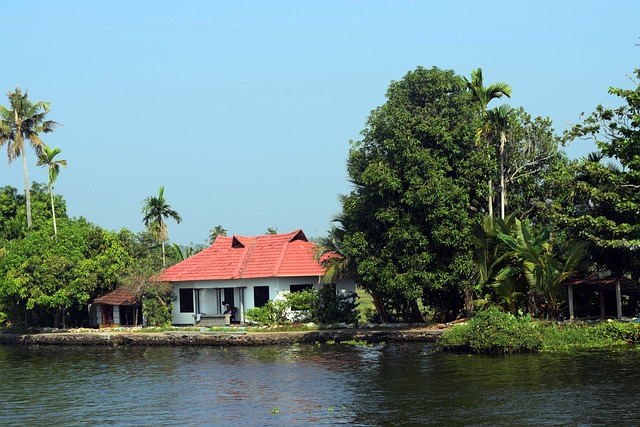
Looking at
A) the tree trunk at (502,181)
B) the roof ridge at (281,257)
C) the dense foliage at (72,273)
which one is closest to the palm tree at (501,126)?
the tree trunk at (502,181)

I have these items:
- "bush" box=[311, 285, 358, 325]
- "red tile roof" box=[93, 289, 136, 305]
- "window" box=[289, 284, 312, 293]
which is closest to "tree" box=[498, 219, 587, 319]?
"bush" box=[311, 285, 358, 325]

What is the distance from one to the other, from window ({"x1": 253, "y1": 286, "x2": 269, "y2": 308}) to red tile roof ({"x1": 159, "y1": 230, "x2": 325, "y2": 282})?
1045 millimetres

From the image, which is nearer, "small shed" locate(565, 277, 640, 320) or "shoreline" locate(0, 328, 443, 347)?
"small shed" locate(565, 277, 640, 320)

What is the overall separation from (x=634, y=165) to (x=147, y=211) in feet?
117

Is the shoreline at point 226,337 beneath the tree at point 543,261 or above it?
beneath

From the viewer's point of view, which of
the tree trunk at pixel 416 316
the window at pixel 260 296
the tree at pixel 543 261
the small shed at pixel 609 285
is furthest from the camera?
the window at pixel 260 296

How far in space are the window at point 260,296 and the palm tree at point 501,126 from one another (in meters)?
14.0

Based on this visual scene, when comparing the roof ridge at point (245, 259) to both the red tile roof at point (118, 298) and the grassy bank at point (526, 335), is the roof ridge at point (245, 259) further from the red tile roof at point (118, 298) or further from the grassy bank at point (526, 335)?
the grassy bank at point (526, 335)

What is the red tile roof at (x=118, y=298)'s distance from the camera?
47.2 meters

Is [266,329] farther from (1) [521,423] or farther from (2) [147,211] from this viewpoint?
(1) [521,423]

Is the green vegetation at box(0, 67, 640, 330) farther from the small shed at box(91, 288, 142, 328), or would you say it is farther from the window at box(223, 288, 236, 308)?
the small shed at box(91, 288, 142, 328)

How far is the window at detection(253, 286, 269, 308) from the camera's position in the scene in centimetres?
4500

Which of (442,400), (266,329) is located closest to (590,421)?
(442,400)

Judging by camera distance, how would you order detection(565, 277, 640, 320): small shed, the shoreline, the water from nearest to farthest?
1. the water
2. detection(565, 277, 640, 320): small shed
3. the shoreline
